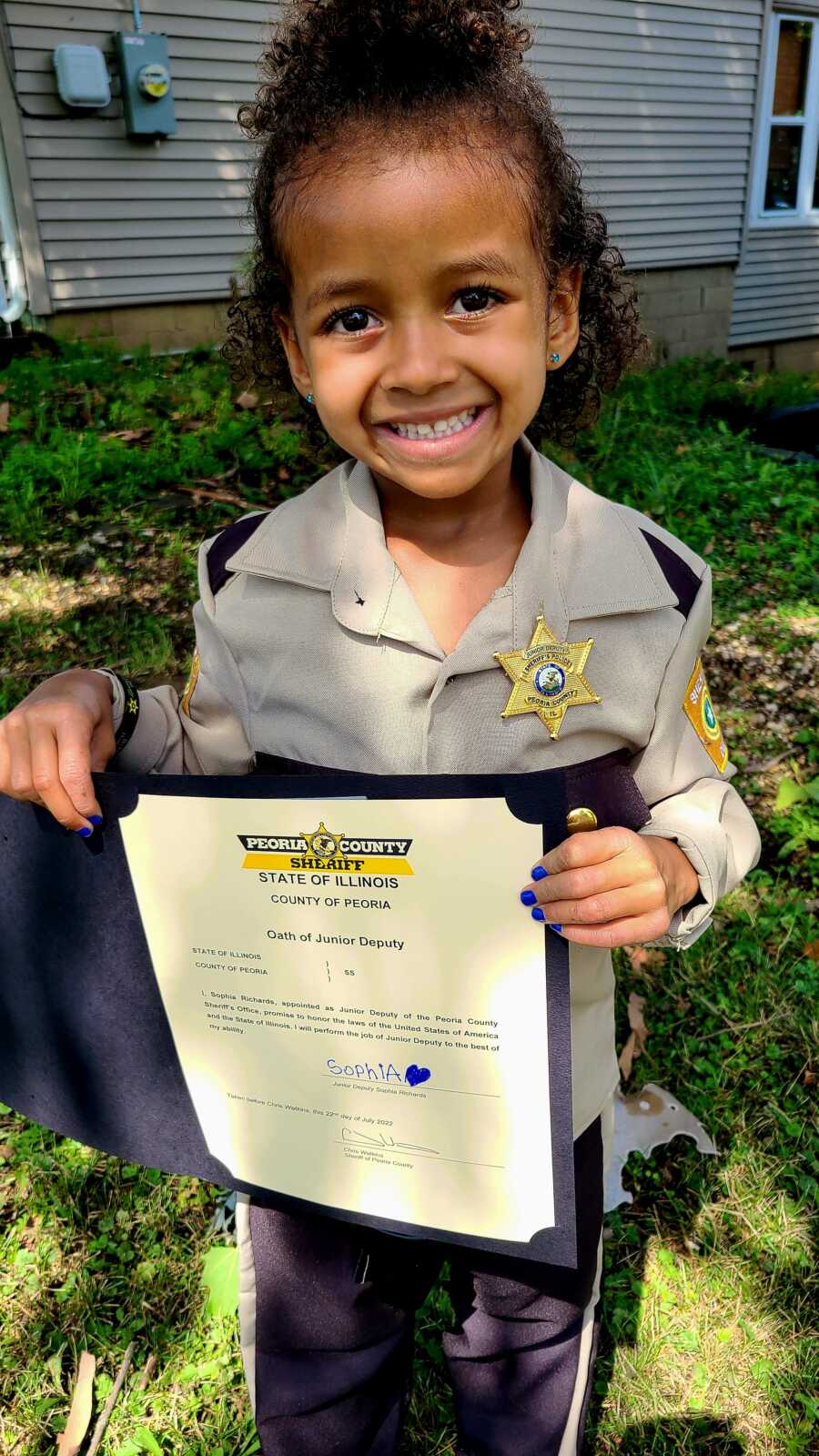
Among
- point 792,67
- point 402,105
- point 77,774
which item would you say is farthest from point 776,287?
point 77,774

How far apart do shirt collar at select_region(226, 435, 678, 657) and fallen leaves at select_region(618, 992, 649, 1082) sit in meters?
1.46

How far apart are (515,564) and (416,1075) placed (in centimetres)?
67

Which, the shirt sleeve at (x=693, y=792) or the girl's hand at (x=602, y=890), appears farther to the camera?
the shirt sleeve at (x=693, y=792)

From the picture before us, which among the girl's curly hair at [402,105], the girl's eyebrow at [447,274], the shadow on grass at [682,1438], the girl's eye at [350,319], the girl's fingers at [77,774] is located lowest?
the shadow on grass at [682,1438]

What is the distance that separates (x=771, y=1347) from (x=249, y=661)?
162 cm

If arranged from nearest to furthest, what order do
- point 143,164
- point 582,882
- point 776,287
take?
point 582,882, point 143,164, point 776,287

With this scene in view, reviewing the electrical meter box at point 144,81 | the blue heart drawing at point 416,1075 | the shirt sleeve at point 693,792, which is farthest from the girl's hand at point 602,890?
the electrical meter box at point 144,81

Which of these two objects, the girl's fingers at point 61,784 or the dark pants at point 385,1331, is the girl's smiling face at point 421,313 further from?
the dark pants at point 385,1331

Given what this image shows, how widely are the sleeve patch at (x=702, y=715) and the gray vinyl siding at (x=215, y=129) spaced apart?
13.0 feet

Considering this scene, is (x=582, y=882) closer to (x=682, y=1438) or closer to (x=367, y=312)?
(x=367, y=312)

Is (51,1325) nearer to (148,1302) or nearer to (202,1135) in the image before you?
(148,1302)

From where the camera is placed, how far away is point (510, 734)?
130 cm

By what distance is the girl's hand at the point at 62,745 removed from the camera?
3.87 feet

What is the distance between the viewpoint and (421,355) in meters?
1.16
